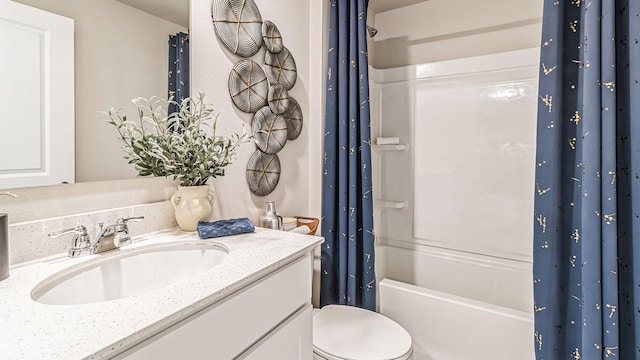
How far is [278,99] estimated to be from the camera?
161cm

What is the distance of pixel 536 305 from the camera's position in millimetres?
1338

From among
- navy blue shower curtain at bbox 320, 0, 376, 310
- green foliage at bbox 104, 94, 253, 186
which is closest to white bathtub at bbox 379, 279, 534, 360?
navy blue shower curtain at bbox 320, 0, 376, 310

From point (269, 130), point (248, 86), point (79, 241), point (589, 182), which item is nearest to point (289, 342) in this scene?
point (79, 241)

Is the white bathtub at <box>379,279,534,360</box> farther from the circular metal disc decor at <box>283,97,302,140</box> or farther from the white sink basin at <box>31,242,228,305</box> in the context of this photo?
the white sink basin at <box>31,242,228,305</box>

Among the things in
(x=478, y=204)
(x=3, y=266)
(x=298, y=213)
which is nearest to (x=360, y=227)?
(x=298, y=213)

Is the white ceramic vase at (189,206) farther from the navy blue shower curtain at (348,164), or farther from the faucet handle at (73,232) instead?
the navy blue shower curtain at (348,164)

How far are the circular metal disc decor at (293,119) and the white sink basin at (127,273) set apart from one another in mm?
855

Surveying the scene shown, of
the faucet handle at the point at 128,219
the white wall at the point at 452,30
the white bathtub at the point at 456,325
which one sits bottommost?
the white bathtub at the point at 456,325

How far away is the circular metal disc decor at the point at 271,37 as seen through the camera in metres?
1.53

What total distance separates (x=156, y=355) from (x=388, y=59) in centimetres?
240

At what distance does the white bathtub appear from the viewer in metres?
1.54

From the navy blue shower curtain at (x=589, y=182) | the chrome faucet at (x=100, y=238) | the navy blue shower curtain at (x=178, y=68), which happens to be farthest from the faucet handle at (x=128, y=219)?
the navy blue shower curtain at (x=589, y=182)

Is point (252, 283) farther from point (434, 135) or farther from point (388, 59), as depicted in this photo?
point (388, 59)

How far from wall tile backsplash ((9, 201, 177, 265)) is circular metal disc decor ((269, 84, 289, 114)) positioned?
2.35 ft
